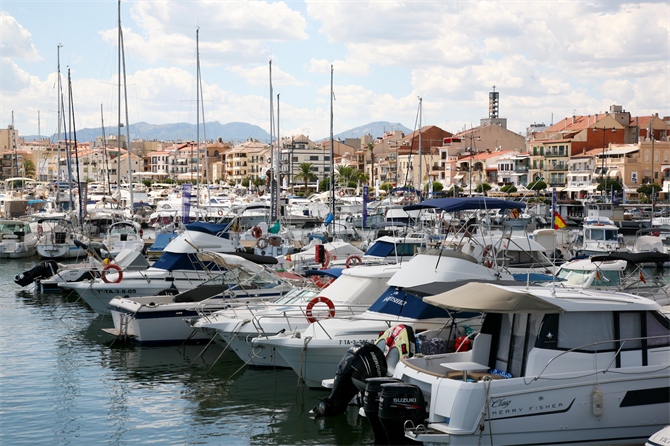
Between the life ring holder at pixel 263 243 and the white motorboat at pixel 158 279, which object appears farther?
the life ring holder at pixel 263 243

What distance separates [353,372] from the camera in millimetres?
12039

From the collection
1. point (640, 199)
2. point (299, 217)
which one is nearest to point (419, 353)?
point (299, 217)

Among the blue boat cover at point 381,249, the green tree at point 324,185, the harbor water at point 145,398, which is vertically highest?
the green tree at point 324,185

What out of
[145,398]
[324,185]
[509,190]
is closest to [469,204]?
[145,398]

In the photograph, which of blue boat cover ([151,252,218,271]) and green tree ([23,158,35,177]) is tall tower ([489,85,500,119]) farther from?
blue boat cover ([151,252,218,271])

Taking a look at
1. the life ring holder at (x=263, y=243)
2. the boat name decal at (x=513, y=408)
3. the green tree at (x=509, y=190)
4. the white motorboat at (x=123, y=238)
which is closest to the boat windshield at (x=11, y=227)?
the white motorboat at (x=123, y=238)

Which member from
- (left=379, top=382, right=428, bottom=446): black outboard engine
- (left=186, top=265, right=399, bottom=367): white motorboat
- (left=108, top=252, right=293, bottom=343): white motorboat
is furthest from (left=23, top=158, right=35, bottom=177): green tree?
(left=379, top=382, right=428, bottom=446): black outboard engine

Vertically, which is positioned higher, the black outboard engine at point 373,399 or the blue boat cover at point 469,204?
the blue boat cover at point 469,204

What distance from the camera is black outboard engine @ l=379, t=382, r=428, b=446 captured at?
10.2 meters

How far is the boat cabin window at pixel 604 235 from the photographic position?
41.2 meters

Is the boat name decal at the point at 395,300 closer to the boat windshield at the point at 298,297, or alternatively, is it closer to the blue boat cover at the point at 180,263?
the boat windshield at the point at 298,297

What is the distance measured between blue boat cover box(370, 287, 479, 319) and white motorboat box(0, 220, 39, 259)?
3305cm

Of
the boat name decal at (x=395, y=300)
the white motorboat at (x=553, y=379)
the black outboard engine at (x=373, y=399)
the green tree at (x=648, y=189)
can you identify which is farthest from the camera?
the green tree at (x=648, y=189)

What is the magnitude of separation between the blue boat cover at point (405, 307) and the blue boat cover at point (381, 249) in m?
13.3
